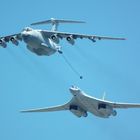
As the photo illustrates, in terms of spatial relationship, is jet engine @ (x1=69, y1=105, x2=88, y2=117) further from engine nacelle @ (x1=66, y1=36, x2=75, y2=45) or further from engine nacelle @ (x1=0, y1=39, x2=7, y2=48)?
engine nacelle @ (x1=66, y1=36, x2=75, y2=45)

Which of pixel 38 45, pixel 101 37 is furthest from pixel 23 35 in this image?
pixel 101 37

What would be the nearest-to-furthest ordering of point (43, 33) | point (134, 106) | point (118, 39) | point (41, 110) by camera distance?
1. point (118, 39)
2. point (43, 33)
3. point (134, 106)
4. point (41, 110)

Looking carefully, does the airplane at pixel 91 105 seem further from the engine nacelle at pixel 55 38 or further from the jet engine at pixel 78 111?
the engine nacelle at pixel 55 38

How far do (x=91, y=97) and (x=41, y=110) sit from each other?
10196 mm

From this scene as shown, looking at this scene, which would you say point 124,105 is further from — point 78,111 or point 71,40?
point 71,40

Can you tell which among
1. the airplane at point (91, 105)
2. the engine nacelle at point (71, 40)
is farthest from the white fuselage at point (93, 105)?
the engine nacelle at point (71, 40)

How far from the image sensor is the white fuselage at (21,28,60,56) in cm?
7981

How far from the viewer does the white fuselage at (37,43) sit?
7981 centimetres

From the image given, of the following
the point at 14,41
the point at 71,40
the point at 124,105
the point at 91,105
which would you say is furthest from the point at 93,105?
the point at 14,41

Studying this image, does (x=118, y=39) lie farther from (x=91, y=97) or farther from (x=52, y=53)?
(x=91, y=97)

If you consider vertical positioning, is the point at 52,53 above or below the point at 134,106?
above

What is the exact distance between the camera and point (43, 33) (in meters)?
82.4

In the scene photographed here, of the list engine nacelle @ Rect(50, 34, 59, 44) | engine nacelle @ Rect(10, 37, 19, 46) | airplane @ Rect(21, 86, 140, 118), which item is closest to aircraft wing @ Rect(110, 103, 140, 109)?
airplane @ Rect(21, 86, 140, 118)

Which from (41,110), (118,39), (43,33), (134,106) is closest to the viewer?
(118,39)
